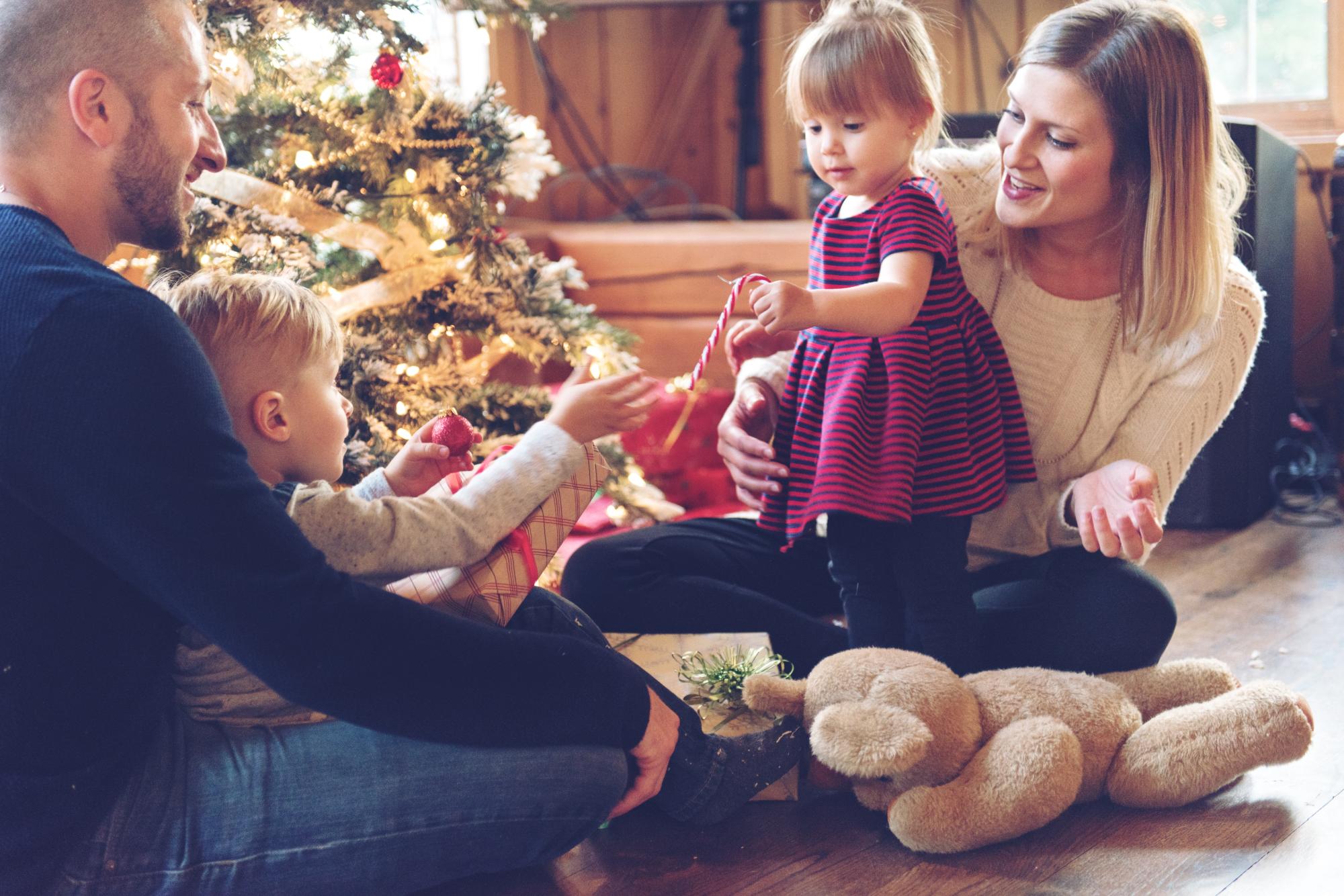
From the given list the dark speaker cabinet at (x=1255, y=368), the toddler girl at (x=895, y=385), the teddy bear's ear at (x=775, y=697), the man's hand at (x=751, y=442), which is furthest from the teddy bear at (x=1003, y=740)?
the dark speaker cabinet at (x=1255, y=368)

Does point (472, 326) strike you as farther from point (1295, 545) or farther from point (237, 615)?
point (1295, 545)

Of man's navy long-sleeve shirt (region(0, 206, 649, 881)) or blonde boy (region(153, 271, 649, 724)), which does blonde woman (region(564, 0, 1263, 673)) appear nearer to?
blonde boy (region(153, 271, 649, 724))

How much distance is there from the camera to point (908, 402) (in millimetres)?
1367

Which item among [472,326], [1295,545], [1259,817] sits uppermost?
[472,326]

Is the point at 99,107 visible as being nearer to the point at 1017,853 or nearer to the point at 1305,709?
the point at 1017,853

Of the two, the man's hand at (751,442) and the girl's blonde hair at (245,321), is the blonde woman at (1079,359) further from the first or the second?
the girl's blonde hair at (245,321)

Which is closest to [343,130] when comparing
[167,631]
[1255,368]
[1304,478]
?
[167,631]

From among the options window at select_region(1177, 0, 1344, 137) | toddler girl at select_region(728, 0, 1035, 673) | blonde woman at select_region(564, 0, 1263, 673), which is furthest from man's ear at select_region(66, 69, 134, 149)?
window at select_region(1177, 0, 1344, 137)

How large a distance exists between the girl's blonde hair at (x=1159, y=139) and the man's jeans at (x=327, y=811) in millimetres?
815

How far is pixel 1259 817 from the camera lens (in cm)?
123

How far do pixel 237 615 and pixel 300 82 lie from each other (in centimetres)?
115

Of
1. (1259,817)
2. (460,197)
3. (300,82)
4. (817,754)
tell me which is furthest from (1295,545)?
(300,82)

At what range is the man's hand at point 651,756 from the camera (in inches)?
44.9

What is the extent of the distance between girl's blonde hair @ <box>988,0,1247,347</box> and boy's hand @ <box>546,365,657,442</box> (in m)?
0.65
